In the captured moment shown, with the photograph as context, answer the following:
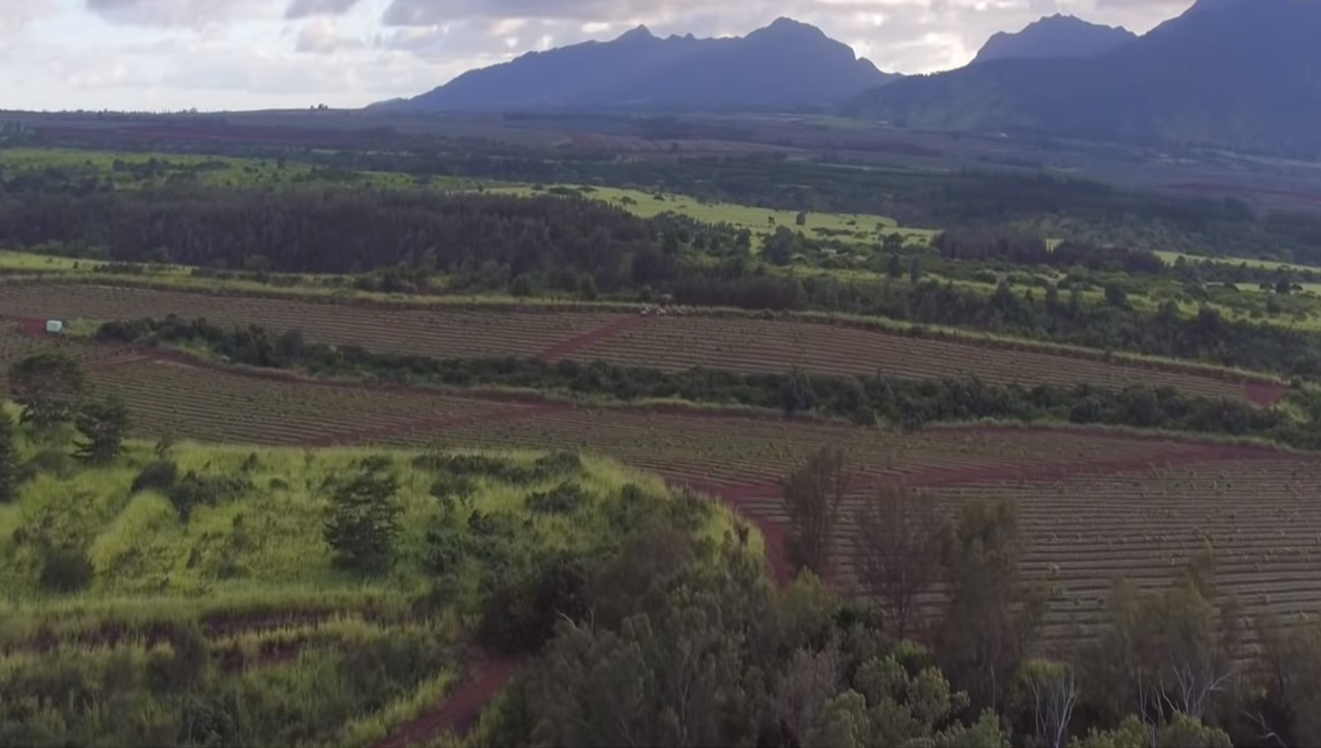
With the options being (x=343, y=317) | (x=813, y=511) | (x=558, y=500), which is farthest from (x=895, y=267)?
(x=813, y=511)

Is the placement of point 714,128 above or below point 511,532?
above

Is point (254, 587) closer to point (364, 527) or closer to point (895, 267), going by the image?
point (364, 527)

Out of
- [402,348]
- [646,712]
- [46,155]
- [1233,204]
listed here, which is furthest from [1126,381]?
[46,155]

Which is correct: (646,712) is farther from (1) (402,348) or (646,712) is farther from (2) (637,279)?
(2) (637,279)

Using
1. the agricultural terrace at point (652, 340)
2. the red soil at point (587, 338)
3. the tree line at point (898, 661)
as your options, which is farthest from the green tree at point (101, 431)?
the red soil at point (587, 338)

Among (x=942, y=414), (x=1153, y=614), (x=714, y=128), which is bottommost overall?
(x=942, y=414)

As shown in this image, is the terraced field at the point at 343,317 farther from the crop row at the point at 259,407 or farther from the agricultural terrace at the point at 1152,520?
the agricultural terrace at the point at 1152,520
